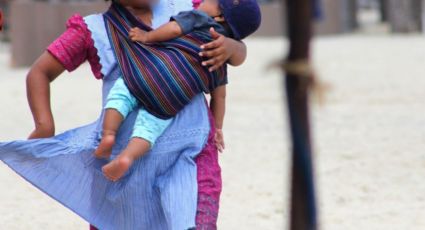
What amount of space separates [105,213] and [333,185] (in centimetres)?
342

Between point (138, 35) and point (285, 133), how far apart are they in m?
5.56

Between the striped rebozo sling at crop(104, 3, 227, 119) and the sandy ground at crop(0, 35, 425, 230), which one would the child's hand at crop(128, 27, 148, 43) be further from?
the sandy ground at crop(0, 35, 425, 230)

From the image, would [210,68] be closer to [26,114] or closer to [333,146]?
[333,146]

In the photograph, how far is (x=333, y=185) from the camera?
6.89 m

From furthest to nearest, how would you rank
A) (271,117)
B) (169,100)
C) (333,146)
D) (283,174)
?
(271,117) < (333,146) < (283,174) < (169,100)

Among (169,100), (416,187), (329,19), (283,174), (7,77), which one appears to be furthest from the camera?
(329,19)

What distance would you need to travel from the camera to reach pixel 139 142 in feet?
11.2

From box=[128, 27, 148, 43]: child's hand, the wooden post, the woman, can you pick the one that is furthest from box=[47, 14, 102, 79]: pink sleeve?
the wooden post

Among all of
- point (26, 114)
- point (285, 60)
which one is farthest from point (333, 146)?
point (285, 60)

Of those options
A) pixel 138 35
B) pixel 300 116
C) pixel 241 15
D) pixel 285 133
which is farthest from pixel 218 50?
pixel 285 133

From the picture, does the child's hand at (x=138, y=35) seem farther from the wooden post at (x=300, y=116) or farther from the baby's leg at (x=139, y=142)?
the wooden post at (x=300, y=116)

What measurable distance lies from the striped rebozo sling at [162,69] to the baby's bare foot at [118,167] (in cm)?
20

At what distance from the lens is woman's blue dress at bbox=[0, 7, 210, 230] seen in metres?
3.52

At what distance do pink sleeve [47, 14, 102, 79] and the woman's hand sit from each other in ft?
1.21
